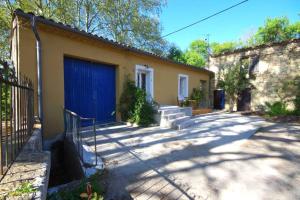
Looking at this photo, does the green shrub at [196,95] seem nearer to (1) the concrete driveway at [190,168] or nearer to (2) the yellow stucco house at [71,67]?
(2) the yellow stucco house at [71,67]

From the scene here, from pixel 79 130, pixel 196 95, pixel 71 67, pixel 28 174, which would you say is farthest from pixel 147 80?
pixel 28 174

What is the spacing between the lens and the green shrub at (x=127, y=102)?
320 inches

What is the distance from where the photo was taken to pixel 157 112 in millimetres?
8328

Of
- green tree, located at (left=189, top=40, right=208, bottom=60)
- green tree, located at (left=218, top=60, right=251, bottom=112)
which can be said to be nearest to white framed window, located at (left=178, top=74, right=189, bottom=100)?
green tree, located at (left=218, top=60, right=251, bottom=112)

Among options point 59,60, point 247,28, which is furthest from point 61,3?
point 247,28

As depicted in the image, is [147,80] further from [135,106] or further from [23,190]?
[23,190]

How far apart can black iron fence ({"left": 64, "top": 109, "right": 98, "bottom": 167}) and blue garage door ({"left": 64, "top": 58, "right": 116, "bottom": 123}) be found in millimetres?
514

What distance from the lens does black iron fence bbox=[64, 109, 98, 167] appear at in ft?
12.4

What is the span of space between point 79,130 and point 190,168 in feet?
7.06

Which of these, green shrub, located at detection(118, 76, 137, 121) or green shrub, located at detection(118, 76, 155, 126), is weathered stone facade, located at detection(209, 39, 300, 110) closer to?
green shrub, located at detection(118, 76, 155, 126)

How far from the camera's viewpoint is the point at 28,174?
205 cm

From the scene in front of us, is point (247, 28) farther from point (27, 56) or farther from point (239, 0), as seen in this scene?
point (27, 56)

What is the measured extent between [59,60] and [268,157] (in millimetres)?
5932

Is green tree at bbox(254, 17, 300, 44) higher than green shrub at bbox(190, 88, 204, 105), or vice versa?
green tree at bbox(254, 17, 300, 44)
